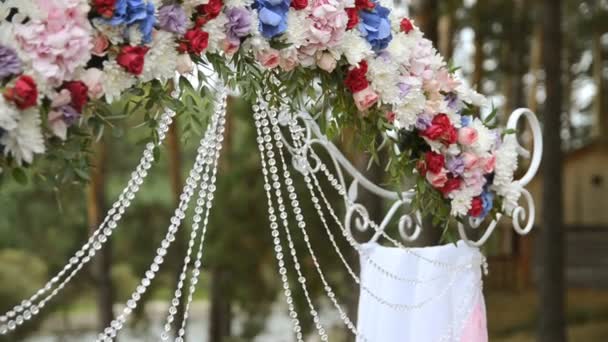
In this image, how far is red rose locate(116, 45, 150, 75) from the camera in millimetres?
1695

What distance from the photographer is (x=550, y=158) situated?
23.2ft

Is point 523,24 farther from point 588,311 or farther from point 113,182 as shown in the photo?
point 113,182

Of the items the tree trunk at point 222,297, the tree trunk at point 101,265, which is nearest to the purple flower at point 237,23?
the tree trunk at point 222,297

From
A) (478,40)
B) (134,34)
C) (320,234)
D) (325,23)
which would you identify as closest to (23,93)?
(134,34)

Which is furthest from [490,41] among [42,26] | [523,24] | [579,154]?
[42,26]

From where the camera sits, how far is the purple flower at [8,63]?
5.04ft

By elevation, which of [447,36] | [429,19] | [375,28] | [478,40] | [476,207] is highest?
[478,40]

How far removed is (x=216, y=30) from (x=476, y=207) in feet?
3.32

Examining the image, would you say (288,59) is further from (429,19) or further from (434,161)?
(429,19)

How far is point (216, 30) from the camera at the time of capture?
74.8 inches

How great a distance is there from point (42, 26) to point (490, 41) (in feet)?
39.4

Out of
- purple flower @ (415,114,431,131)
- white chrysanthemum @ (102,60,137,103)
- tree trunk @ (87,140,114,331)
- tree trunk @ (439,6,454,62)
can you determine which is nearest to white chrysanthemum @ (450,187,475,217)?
purple flower @ (415,114,431,131)

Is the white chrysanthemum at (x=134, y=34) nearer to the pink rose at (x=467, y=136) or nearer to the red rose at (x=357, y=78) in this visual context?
the red rose at (x=357, y=78)

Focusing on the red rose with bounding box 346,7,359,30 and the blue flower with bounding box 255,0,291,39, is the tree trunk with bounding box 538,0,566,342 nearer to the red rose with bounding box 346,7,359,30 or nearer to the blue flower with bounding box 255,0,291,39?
the red rose with bounding box 346,7,359,30
